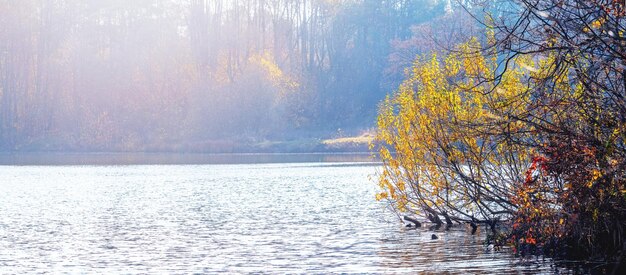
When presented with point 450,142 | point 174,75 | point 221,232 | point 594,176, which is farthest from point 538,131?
point 174,75

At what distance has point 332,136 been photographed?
77.2 meters

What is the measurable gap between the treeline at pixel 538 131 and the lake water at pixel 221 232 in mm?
1101

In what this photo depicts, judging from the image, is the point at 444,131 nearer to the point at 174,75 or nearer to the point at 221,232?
the point at 221,232

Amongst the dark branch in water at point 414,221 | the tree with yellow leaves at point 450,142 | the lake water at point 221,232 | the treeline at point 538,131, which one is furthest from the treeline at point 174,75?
the treeline at point 538,131

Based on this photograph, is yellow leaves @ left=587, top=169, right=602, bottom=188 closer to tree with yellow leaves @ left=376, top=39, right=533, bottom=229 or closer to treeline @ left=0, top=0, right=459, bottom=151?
tree with yellow leaves @ left=376, top=39, right=533, bottom=229

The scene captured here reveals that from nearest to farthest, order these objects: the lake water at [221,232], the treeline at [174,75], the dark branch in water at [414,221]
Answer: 1. the lake water at [221,232]
2. the dark branch in water at [414,221]
3. the treeline at [174,75]

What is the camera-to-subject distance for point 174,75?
81.0 metres

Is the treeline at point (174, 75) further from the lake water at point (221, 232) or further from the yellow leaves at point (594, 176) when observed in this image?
the yellow leaves at point (594, 176)

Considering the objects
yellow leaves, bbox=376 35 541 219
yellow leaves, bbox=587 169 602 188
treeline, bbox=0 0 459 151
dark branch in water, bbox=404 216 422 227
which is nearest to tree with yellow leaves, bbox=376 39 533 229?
yellow leaves, bbox=376 35 541 219

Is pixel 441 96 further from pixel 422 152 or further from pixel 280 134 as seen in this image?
pixel 280 134

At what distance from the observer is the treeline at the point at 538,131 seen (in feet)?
37.9

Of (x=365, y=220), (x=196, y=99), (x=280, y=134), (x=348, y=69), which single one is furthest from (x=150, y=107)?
(x=365, y=220)

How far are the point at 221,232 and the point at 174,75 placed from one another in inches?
2252

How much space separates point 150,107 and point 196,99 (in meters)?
4.00
